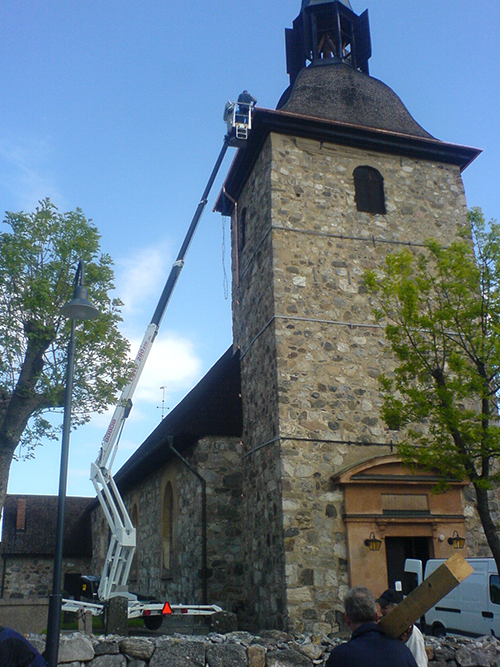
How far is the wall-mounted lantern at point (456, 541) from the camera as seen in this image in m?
12.1

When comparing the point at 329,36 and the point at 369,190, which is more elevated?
the point at 329,36

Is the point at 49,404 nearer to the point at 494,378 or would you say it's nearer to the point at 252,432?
the point at 252,432

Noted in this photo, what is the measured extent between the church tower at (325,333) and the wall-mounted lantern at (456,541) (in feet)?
0.37

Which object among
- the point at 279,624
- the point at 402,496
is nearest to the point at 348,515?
the point at 402,496

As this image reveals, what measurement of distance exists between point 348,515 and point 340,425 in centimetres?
174

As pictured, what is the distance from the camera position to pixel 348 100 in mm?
16547

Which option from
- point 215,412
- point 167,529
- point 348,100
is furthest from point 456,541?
point 348,100

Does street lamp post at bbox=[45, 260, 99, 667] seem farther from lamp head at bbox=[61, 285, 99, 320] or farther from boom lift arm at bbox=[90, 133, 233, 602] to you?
boom lift arm at bbox=[90, 133, 233, 602]

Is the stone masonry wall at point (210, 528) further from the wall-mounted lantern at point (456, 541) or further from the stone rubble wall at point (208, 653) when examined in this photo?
the stone rubble wall at point (208, 653)

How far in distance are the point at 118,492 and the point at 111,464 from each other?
750 millimetres

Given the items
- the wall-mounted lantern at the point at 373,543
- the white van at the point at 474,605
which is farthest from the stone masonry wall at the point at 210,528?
the white van at the point at 474,605

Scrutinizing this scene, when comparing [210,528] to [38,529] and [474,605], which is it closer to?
[474,605]

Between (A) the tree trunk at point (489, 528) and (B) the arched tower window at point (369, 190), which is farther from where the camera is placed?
(B) the arched tower window at point (369, 190)

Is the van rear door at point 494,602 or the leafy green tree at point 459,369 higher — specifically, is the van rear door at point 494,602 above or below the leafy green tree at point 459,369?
below
